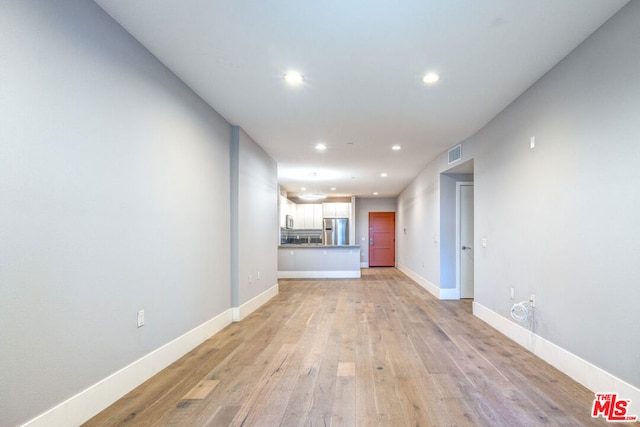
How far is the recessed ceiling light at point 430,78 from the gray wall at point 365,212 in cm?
910

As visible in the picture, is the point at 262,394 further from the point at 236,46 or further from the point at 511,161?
the point at 511,161

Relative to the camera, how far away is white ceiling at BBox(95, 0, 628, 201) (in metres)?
2.05

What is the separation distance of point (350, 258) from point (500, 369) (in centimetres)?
618

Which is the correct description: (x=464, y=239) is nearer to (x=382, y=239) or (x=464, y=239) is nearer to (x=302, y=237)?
(x=302, y=237)

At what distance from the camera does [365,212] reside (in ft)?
39.8

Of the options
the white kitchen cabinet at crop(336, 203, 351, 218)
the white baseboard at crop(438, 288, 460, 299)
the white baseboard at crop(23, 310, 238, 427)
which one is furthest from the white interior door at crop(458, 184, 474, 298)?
the white kitchen cabinet at crop(336, 203, 351, 218)

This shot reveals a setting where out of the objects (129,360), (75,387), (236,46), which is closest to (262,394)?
(129,360)

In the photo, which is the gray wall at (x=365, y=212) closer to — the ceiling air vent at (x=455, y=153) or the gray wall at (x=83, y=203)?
the ceiling air vent at (x=455, y=153)

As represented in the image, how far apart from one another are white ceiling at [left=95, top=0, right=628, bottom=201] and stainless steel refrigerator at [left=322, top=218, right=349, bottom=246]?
22.7 ft

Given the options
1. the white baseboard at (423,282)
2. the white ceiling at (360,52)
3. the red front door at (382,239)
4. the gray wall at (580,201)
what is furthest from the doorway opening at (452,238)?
the red front door at (382,239)

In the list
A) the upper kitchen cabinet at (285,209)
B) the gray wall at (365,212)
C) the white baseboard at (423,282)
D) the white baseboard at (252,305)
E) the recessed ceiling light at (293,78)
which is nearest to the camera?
the recessed ceiling light at (293,78)

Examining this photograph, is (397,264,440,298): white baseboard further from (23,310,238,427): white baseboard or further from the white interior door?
(23,310,238,427): white baseboard

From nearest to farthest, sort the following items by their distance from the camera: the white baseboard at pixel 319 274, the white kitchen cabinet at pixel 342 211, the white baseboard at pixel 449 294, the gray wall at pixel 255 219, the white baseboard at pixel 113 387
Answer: the white baseboard at pixel 113 387, the gray wall at pixel 255 219, the white baseboard at pixel 449 294, the white baseboard at pixel 319 274, the white kitchen cabinet at pixel 342 211

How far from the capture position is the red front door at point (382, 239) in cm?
1193
